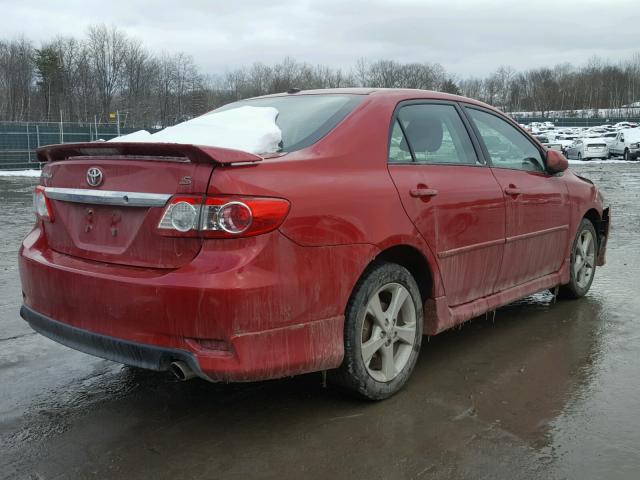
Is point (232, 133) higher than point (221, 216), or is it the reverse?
point (232, 133)

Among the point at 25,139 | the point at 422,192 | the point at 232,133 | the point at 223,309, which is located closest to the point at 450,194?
the point at 422,192

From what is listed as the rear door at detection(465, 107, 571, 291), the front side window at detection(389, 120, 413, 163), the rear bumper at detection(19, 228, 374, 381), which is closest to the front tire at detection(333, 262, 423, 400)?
the rear bumper at detection(19, 228, 374, 381)

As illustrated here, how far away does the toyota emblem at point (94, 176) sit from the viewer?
3.04 meters

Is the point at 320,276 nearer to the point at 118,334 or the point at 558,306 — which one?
the point at 118,334

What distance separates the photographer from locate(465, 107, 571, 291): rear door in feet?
14.1

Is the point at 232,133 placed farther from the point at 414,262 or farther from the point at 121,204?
the point at 414,262

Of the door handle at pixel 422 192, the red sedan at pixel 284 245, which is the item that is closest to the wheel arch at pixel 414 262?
the red sedan at pixel 284 245

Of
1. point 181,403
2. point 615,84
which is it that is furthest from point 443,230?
point 615,84

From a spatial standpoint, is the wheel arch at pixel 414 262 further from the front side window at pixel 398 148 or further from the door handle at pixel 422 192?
the front side window at pixel 398 148

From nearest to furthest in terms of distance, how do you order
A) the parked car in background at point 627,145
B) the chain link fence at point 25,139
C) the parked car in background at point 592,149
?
the chain link fence at point 25,139 → the parked car in background at point 627,145 → the parked car in background at point 592,149

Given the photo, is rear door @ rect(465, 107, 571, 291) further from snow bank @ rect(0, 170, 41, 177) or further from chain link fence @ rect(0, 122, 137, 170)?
chain link fence @ rect(0, 122, 137, 170)

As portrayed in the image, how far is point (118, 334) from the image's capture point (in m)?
2.84

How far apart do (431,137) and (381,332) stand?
1.29 meters

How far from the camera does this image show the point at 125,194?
2.89 meters
